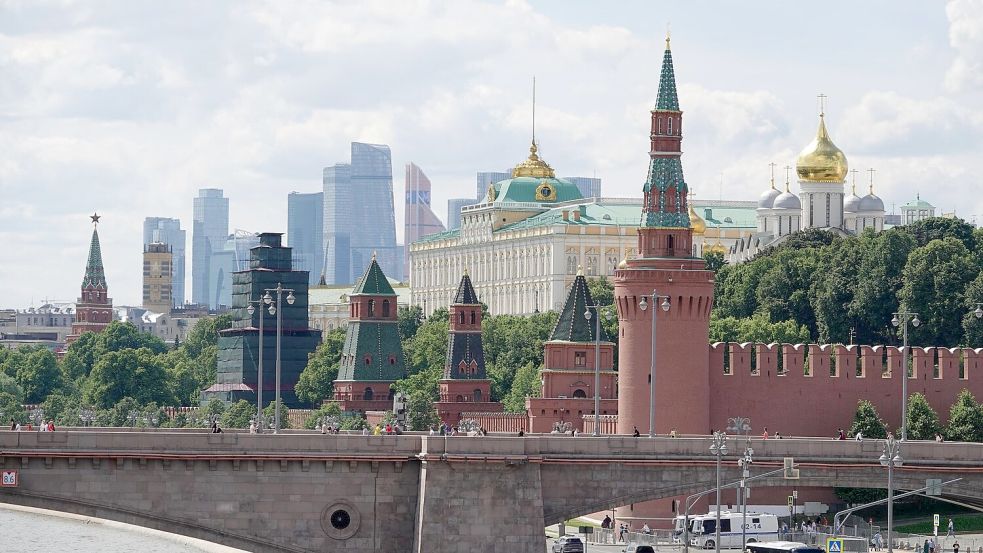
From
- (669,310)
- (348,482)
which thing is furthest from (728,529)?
(348,482)

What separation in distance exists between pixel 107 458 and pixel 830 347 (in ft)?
164

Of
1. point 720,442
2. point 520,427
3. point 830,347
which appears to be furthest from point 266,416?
point 720,442

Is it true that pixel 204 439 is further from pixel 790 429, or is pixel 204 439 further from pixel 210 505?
pixel 790 429

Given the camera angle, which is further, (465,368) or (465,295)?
(465,295)

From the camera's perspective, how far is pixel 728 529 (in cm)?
12412

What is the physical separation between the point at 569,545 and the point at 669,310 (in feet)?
67.1

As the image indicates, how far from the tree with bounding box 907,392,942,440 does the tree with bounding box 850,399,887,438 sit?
131 centimetres

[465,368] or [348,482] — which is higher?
[465,368]

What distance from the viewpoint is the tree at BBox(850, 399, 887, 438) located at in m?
137

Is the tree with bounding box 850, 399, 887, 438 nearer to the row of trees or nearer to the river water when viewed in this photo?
the row of trees

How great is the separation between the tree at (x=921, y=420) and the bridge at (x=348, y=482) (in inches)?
1243

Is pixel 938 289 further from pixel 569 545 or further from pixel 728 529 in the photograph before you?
pixel 569 545

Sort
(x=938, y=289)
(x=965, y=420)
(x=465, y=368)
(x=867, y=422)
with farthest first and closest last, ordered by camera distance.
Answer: (x=465, y=368) < (x=938, y=289) < (x=965, y=420) < (x=867, y=422)

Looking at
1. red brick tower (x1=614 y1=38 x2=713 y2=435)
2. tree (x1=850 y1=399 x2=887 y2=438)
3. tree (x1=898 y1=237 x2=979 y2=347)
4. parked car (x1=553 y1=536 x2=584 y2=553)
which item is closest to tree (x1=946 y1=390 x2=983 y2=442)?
tree (x1=850 y1=399 x2=887 y2=438)
